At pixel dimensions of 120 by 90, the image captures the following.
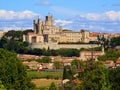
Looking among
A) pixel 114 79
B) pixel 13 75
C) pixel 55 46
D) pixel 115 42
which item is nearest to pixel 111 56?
pixel 55 46

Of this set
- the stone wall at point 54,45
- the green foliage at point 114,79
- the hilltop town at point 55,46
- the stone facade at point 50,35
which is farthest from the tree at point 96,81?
the stone facade at point 50,35

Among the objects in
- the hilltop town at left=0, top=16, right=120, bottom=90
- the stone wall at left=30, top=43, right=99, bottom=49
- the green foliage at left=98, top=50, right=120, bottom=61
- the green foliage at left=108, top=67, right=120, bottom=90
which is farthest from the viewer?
the stone wall at left=30, top=43, right=99, bottom=49

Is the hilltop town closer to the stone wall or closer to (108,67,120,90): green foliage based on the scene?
the stone wall

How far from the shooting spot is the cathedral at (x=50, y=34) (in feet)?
355

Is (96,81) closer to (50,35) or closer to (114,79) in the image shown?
(114,79)

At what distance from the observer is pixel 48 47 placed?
10038 centimetres

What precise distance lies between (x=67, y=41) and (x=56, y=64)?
32160 mm

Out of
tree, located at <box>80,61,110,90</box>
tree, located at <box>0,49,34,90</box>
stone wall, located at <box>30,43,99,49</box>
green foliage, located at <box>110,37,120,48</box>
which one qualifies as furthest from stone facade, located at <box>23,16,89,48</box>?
tree, located at <box>80,61,110,90</box>

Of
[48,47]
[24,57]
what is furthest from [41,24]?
[24,57]

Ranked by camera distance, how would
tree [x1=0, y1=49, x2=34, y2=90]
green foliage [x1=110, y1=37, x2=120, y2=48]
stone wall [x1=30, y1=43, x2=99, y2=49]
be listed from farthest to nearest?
1. green foliage [x1=110, y1=37, x2=120, y2=48]
2. stone wall [x1=30, y1=43, x2=99, y2=49]
3. tree [x1=0, y1=49, x2=34, y2=90]

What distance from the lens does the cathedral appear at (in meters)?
108

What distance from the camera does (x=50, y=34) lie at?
10975cm

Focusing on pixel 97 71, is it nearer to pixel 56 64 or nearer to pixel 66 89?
pixel 66 89

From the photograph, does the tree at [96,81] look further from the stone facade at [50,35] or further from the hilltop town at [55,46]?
the stone facade at [50,35]
